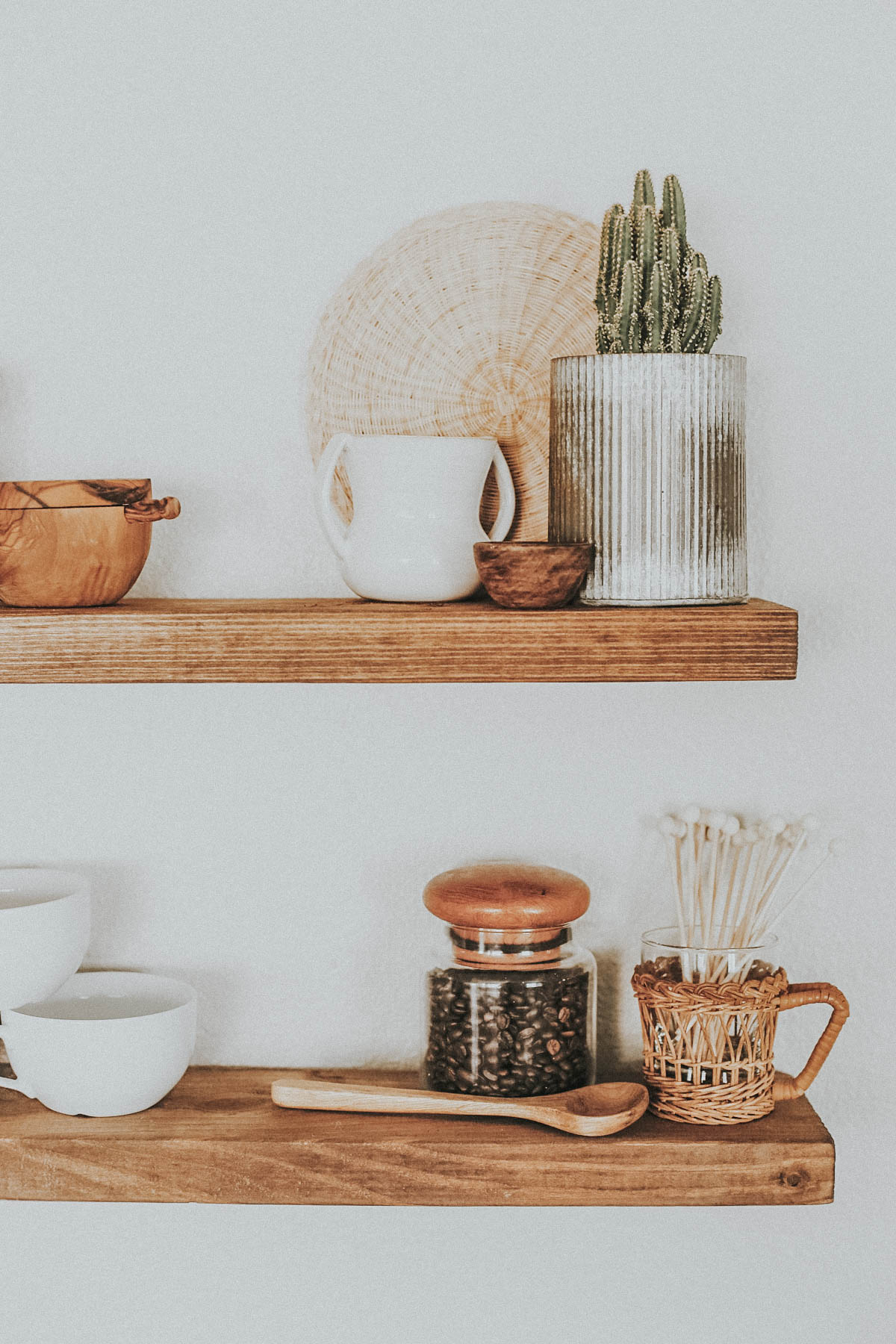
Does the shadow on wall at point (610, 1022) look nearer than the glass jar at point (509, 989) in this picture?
No

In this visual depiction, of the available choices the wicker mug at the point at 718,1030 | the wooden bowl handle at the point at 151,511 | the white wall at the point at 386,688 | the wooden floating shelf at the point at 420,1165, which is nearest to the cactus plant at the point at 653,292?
the white wall at the point at 386,688

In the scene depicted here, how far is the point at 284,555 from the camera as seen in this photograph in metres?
0.96

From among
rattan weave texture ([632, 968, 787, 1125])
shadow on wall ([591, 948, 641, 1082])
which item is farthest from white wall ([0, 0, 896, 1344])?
rattan weave texture ([632, 968, 787, 1125])

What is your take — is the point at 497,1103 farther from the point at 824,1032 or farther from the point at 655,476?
the point at 655,476

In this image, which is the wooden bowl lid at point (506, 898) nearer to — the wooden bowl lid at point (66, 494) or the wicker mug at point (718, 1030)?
the wicker mug at point (718, 1030)

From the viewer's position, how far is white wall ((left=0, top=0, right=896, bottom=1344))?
3.05 feet

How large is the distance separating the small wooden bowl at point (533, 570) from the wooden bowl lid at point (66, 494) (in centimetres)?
24

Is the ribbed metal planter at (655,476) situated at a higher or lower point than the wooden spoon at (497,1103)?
higher

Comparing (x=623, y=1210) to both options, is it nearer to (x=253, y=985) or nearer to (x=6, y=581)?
(x=253, y=985)

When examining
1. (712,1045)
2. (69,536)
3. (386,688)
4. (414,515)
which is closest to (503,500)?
(414,515)

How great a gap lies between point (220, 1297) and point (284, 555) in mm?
579

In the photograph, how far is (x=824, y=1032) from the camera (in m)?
0.89

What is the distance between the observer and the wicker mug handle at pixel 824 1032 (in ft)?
2.86

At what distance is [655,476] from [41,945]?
1.68 feet
